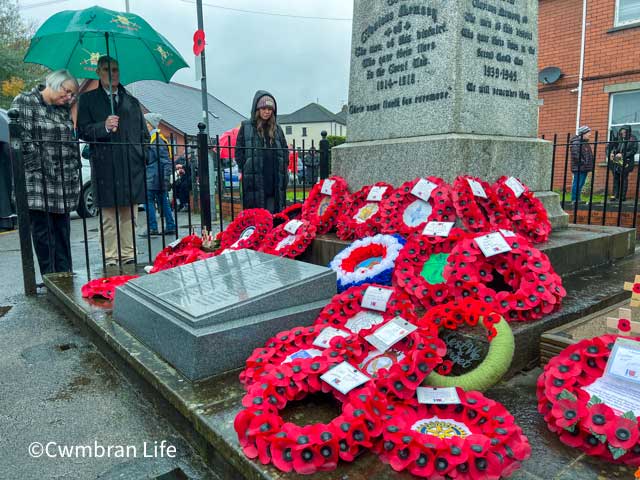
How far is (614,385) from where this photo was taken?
1.71 m

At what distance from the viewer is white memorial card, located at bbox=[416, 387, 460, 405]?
5.74 ft

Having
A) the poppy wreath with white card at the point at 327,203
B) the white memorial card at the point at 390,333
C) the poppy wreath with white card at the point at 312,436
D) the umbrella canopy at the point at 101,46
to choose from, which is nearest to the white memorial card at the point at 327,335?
the white memorial card at the point at 390,333

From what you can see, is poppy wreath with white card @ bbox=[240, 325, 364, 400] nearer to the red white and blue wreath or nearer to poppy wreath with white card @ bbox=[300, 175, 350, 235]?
the red white and blue wreath

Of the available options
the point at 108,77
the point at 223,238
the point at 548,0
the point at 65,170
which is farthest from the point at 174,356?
the point at 548,0

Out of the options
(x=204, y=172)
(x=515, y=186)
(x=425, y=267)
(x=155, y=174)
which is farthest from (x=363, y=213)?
(x=155, y=174)

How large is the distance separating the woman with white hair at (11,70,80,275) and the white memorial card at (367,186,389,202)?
2.54 metres

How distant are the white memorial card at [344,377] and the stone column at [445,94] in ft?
6.07

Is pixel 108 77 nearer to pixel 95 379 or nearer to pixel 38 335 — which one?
pixel 38 335

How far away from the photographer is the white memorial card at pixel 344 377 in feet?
5.85

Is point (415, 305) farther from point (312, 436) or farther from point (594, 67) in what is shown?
point (594, 67)

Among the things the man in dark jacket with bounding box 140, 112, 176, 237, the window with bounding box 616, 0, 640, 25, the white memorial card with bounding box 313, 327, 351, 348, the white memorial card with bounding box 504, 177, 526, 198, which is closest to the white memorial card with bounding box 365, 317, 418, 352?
the white memorial card with bounding box 313, 327, 351, 348

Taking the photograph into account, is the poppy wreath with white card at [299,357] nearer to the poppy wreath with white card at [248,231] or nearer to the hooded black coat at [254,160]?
the poppy wreath with white card at [248,231]

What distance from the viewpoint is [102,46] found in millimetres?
A: 4820

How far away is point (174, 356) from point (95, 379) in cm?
59
